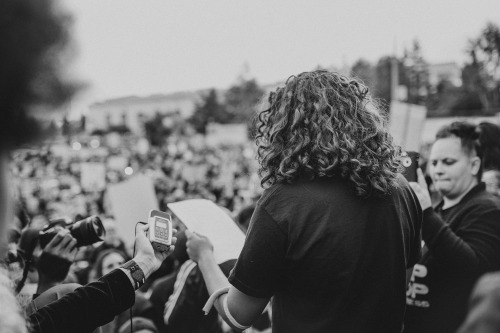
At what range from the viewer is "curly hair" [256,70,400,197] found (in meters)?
1.61

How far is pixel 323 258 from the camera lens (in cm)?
155

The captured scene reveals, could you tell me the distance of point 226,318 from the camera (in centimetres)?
172

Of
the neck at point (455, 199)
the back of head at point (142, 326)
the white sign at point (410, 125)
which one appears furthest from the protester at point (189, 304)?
the white sign at point (410, 125)

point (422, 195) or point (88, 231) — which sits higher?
point (422, 195)

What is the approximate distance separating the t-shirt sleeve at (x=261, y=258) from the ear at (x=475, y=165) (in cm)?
138

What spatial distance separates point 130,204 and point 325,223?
2478mm

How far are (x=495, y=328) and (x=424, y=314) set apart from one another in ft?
5.89

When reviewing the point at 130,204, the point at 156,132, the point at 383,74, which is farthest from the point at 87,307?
the point at 383,74

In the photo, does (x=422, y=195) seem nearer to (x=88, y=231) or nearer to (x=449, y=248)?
(x=449, y=248)

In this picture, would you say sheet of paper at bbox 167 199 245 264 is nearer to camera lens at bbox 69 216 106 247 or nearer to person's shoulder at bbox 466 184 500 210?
camera lens at bbox 69 216 106 247

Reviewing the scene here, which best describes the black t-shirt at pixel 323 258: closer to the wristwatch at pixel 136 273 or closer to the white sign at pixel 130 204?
the wristwatch at pixel 136 273

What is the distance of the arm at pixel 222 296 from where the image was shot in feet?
5.38

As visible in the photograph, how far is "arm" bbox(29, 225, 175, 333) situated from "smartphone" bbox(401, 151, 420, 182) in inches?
44.1

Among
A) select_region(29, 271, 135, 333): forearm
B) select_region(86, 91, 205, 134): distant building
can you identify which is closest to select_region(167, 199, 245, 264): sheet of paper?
select_region(29, 271, 135, 333): forearm
